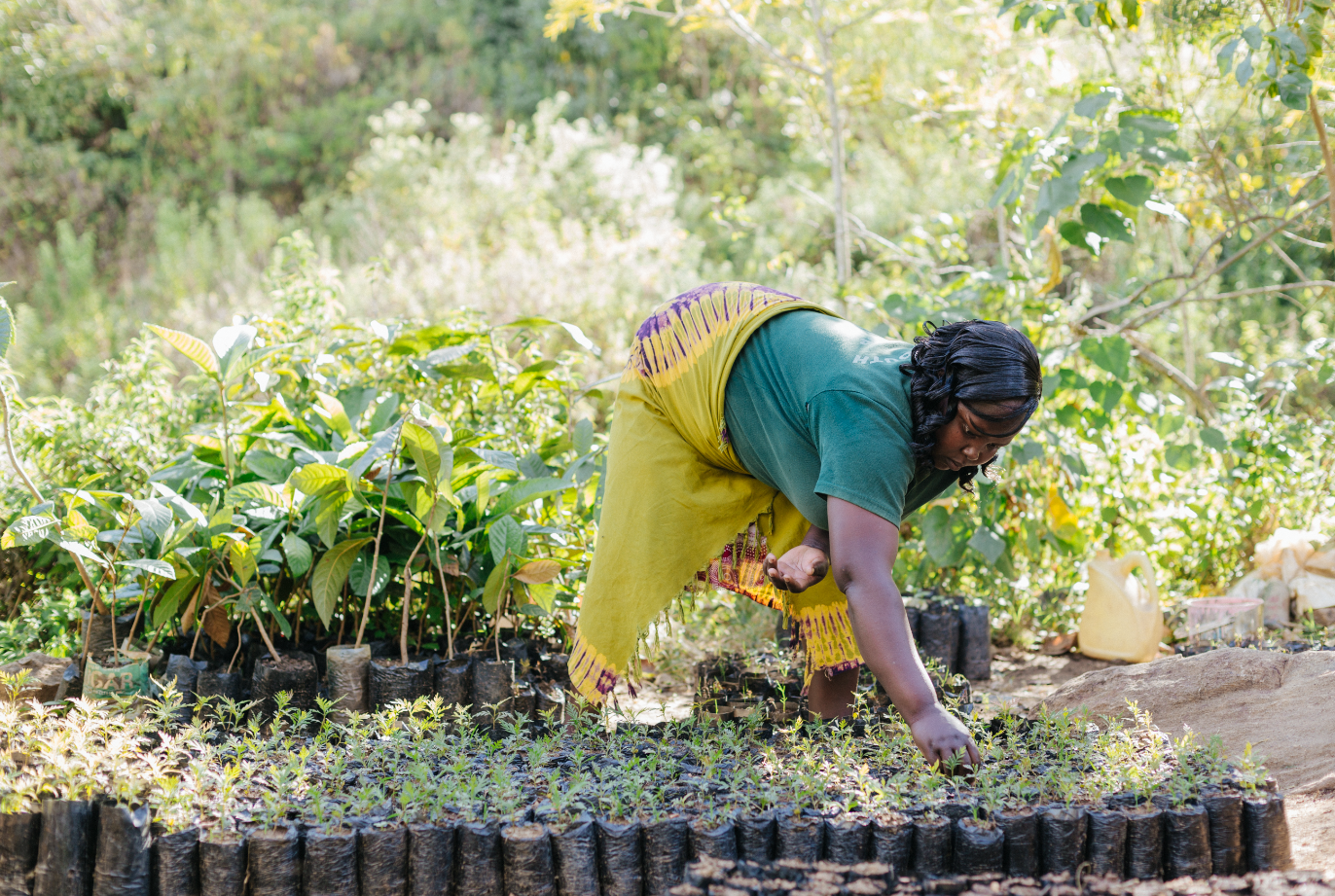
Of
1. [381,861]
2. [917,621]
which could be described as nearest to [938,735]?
[381,861]

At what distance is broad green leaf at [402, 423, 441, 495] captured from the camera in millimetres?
2104

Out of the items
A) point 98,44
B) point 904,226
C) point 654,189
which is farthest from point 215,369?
point 98,44

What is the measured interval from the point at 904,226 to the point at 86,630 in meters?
6.20

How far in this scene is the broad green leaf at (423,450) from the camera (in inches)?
82.8

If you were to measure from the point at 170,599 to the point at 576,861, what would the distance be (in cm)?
124

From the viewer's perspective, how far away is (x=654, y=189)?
6961 mm

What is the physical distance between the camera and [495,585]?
228 cm

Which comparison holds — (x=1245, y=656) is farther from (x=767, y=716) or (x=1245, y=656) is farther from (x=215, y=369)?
(x=215, y=369)

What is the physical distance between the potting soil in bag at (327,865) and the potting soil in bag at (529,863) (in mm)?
45

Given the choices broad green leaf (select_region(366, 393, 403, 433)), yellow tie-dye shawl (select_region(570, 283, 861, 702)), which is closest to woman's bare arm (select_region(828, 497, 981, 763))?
yellow tie-dye shawl (select_region(570, 283, 861, 702))

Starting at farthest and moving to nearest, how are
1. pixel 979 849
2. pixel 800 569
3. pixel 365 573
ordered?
pixel 365 573, pixel 800 569, pixel 979 849

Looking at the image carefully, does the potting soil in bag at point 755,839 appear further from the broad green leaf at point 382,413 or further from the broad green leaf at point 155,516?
the broad green leaf at point 382,413

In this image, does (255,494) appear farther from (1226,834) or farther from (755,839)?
(1226,834)

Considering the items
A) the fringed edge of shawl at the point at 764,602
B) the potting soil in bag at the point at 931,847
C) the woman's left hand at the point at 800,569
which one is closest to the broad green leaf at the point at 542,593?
the fringed edge of shawl at the point at 764,602
